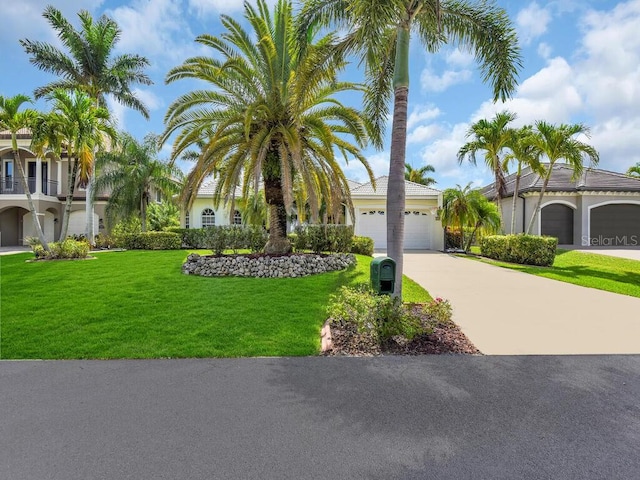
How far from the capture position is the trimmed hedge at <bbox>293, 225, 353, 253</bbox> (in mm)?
14094

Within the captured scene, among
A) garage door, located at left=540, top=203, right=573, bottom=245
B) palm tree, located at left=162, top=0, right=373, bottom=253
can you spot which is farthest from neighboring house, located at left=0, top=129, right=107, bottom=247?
garage door, located at left=540, top=203, right=573, bottom=245

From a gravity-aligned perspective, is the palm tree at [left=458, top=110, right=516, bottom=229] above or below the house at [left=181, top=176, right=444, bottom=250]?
above

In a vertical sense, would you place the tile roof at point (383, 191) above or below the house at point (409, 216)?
above

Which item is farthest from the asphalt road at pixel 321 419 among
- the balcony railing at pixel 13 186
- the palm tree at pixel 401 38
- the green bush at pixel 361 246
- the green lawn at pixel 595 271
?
the balcony railing at pixel 13 186

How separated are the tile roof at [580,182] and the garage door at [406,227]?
691 cm

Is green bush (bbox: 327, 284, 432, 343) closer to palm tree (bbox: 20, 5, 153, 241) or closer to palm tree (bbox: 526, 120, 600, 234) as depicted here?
palm tree (bbox: 526, 120, 600, 234)

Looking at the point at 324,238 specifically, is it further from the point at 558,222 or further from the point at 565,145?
the point at 558,222

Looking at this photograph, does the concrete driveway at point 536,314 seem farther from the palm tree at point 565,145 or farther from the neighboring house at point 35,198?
the neighboring house at point 35,198

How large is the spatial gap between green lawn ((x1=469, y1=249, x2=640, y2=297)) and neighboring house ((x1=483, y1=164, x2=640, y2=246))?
549 centimetres

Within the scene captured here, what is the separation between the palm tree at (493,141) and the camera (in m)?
18.2

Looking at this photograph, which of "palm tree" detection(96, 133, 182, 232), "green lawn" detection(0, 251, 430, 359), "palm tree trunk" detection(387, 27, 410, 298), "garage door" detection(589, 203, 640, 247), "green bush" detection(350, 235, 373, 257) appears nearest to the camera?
"green lawn" detection(0, 251, 430, 359)

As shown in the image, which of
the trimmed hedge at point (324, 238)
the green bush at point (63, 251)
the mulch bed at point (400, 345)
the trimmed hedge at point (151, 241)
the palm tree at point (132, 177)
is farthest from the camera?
the palm tree at point (132, 177)

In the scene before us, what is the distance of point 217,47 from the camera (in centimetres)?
1090

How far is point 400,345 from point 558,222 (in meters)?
23.6
